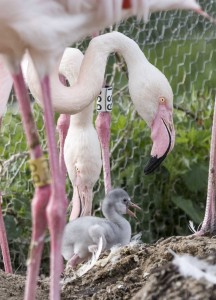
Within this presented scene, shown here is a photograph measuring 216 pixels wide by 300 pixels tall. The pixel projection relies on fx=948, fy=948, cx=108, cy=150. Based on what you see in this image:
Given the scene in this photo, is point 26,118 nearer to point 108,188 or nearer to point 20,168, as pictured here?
point 108,188

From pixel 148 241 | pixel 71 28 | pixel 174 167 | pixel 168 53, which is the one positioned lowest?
pixel 148 241

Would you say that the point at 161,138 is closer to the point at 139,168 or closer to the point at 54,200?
the point at 54,200

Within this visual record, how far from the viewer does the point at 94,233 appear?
4098 millimetres

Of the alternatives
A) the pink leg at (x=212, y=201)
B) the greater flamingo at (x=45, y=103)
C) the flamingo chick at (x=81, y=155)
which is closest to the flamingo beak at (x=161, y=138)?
the pink leg at (x=212, y=201)

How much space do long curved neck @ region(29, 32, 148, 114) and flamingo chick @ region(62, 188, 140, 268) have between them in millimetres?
557

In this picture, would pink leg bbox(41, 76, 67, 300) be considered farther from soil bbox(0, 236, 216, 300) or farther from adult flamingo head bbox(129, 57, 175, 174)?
adult flamingo head bbox(129, 57, 175, 174)

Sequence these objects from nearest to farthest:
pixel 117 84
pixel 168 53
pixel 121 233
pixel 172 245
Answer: pixel 172 245 → pixel 121 233 → pixel 117 84 → pixel 168 53

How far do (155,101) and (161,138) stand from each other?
0.18 m

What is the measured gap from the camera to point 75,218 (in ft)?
14.8

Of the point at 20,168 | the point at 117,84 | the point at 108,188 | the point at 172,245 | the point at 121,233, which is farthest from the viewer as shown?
the point at 117,84

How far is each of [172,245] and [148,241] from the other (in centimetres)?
185

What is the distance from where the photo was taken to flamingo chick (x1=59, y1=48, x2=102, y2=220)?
4523mm

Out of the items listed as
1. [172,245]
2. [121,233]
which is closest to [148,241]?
[121,233]

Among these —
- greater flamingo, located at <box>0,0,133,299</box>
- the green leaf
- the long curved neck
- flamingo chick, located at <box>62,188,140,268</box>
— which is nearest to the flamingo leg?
greater flamingo, located at <box>0,0,133,299</box>
